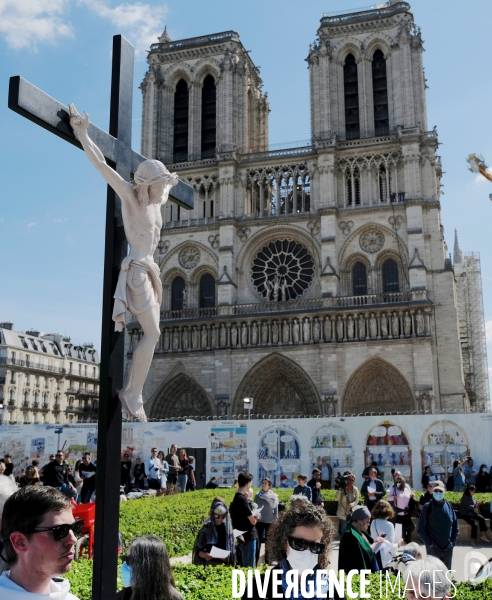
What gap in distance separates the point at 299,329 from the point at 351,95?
1138 centimetres

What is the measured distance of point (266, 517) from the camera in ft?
30.7

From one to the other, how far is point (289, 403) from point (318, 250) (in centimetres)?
663

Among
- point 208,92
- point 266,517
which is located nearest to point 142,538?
point 266,517

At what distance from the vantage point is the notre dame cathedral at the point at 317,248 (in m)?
27.2

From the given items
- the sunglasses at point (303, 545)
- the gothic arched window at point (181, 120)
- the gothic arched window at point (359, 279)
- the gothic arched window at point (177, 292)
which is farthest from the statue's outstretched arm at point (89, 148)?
the gothic arched window at point (181, 120)

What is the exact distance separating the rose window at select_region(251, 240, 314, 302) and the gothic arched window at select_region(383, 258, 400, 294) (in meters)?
3.16

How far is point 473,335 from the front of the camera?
4250cm

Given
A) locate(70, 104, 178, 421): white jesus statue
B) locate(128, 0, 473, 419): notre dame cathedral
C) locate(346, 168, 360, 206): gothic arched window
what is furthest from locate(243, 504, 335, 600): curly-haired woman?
locate(346, 168, 360, 206): gothic arched window

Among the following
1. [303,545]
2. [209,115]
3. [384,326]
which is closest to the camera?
[303,545]

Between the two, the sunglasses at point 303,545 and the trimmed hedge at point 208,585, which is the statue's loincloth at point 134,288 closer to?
the sunglasses at point 303,545

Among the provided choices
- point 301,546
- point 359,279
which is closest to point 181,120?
point 359,279

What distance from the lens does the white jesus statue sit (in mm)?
3357

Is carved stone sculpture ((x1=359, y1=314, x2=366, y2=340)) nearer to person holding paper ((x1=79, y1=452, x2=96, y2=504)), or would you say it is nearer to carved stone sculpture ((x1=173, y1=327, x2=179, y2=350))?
carved stone sculpture ((x1=173, y1=327, x2=179, y2=350))

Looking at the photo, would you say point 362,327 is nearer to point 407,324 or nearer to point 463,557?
point 407,324
